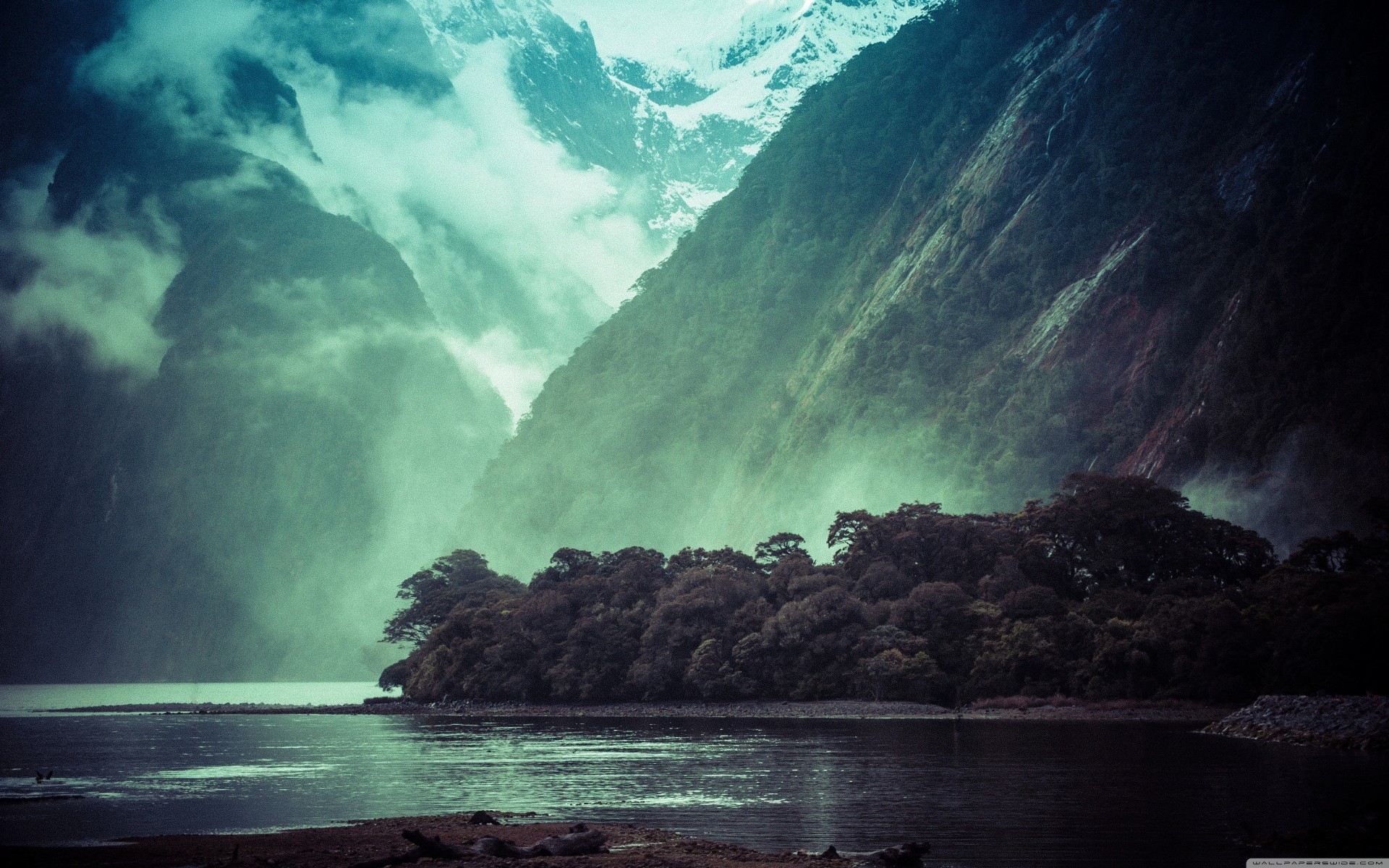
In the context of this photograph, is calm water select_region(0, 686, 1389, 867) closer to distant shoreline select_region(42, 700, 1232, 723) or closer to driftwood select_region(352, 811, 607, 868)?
driftwood select_region(352, 811, 607, 868)

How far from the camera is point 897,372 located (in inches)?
Answer: 5837

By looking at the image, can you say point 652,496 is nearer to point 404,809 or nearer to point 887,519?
point 887,519

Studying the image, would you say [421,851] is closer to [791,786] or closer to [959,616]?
[791,786]

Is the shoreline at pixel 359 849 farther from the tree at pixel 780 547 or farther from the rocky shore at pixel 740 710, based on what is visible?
the tree at pixel 780 547

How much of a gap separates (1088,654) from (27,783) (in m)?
65.6

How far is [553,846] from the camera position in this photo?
23281mm

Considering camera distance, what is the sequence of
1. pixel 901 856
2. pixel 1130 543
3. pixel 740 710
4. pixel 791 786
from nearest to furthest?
pixel 901 856, pixel 791 786, pixel 740 710, pixel 1130 543

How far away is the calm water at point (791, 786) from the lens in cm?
2578

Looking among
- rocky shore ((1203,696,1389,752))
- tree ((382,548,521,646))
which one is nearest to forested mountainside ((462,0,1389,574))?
rocky shore ((1203,696,1389,752))

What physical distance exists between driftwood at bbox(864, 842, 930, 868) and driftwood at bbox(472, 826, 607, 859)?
602cm

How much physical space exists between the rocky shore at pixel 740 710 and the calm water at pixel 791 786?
6.19 meters

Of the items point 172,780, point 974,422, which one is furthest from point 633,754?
point 974,422

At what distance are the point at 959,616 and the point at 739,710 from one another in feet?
64.6

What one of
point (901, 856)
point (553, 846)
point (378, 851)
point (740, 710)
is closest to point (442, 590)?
point (740, 710)
